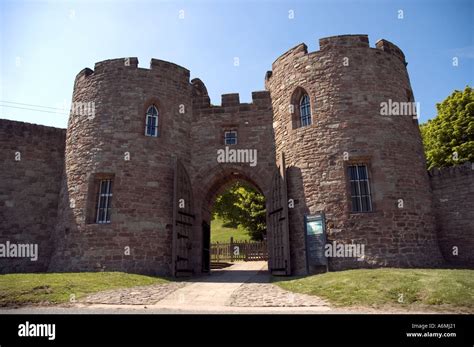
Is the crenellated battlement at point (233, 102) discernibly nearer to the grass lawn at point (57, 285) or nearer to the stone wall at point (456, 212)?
the stone wall at point (456, 212)

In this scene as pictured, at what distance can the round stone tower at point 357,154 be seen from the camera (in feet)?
36.9

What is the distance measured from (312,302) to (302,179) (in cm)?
602

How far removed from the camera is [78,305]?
737 cm

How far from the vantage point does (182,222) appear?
1340cm

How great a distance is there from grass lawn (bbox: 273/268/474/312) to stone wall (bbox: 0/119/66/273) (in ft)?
37.8

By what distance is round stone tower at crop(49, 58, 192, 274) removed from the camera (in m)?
12.4

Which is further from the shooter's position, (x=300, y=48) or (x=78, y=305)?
(x=300, y=48)

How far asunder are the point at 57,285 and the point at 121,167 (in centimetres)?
554

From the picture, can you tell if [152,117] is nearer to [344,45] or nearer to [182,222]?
[182,222]

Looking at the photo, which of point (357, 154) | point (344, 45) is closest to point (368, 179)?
point (357, 154)

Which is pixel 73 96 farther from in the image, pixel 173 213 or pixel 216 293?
pixel 216 293

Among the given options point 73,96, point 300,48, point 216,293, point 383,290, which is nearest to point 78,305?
point 216,293

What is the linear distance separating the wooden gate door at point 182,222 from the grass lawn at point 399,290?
17.0 ft
